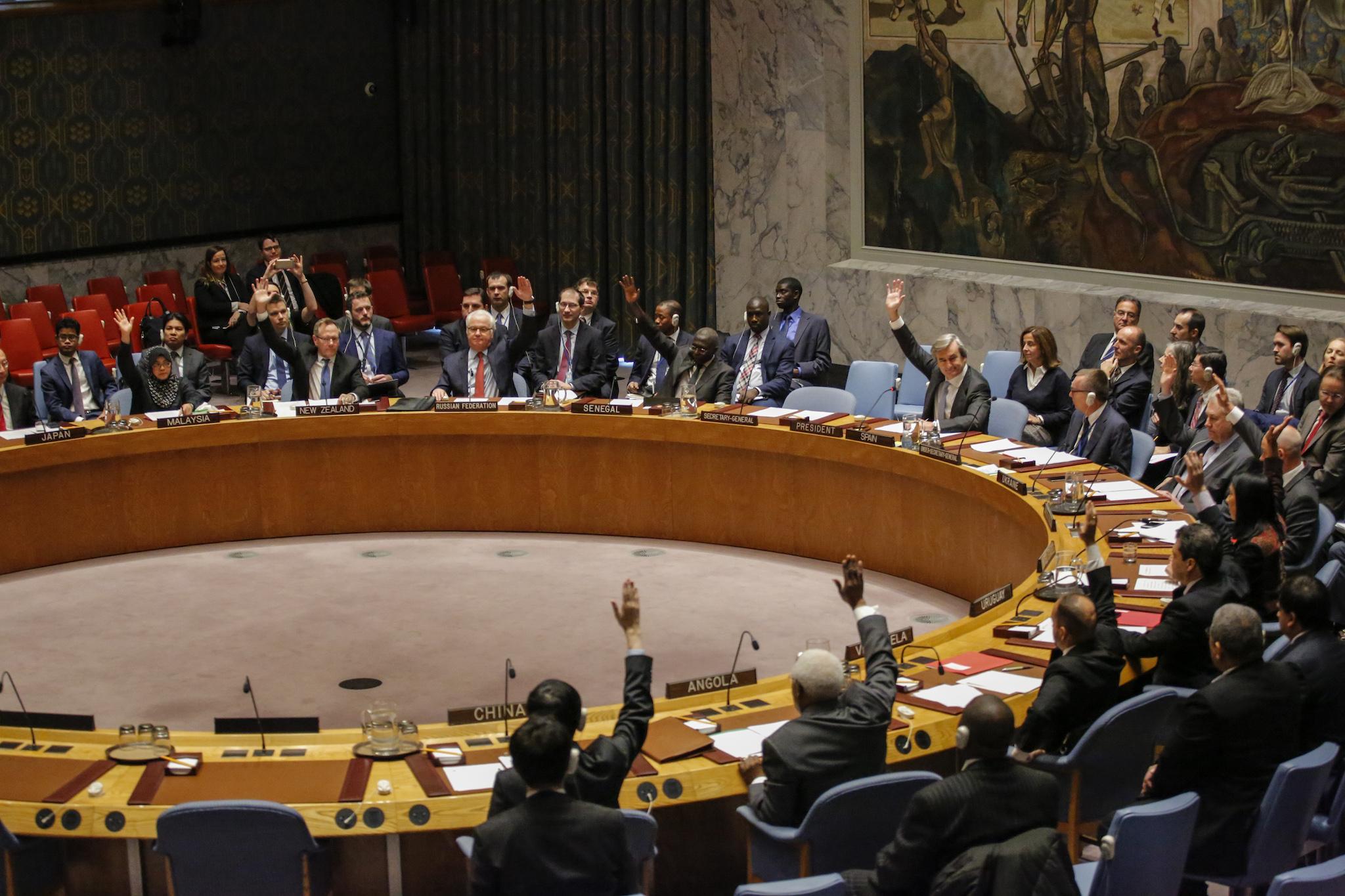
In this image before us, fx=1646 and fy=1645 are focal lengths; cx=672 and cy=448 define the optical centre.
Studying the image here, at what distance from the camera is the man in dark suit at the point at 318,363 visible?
10023 mm

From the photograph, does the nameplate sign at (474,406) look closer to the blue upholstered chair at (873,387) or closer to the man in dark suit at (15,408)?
the blue upholstered chair at (873,387)

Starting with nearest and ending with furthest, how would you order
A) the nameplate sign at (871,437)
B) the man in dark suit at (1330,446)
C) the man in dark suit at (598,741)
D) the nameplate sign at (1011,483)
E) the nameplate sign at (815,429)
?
the man in dark suit at (598,741) < the nameplate sign at (1011,483) < the man in dark suit at (1330,446) < the nameplate sign at (871,437) < the nameplate sign at (815,429)

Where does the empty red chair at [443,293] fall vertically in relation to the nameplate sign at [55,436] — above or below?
above

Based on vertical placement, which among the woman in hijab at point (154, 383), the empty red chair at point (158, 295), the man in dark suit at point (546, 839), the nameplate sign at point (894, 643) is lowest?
the nameplate sign at point (894, 643)

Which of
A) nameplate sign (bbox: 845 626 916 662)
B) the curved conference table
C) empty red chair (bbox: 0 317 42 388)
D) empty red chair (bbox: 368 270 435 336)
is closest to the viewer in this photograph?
nameplate sign (bbox: 845 626 916 662)

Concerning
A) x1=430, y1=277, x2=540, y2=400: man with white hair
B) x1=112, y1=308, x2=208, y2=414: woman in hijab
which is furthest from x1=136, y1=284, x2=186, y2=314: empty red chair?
x1=430, y1=277, x2=540, y2=400: man with white hair

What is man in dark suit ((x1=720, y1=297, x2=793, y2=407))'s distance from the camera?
34.1 ft

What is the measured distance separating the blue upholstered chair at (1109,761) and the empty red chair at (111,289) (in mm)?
10921

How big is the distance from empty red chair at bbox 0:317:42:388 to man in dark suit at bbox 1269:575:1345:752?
9.59 metres

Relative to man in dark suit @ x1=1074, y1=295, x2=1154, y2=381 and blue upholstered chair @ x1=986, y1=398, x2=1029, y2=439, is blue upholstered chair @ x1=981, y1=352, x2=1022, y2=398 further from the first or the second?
blue upholstered chair @ x1=986, y1=398, x2=1029, y2=439

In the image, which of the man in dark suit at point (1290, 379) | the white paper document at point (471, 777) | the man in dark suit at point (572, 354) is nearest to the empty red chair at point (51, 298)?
the man in dark suit at point (572, 354)

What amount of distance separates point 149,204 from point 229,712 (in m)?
9.41

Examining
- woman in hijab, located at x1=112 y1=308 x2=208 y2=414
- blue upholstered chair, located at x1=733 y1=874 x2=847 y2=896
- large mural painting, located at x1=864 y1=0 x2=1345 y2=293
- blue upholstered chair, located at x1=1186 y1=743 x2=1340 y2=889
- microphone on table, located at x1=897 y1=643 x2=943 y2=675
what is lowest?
blue upholstered chair, located at x1=1186 y1=743 x2=1340 y2=889

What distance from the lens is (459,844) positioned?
429 centimetres
